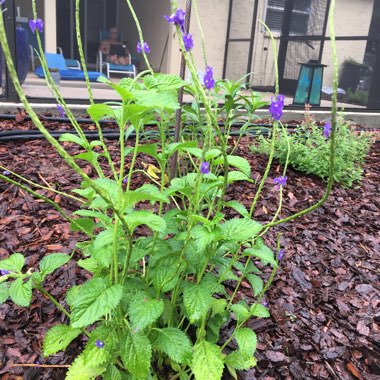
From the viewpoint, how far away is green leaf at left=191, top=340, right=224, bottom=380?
113 centimetres

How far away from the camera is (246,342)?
1.22 meters

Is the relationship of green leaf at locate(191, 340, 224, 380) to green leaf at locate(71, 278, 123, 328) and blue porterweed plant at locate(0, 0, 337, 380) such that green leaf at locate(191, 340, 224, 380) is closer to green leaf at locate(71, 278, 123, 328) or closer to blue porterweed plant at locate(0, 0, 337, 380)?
blue porterweed plant at locate(0, 0, 337, 380)

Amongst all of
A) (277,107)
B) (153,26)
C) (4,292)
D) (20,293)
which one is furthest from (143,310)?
(153,26)

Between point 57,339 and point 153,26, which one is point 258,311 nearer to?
point 57,339

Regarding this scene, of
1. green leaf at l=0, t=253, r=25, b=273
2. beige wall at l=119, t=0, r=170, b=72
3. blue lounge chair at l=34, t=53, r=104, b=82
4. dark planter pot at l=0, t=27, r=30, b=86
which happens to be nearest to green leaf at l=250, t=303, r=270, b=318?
green leaf at l=0, t=253, r=25, b=273

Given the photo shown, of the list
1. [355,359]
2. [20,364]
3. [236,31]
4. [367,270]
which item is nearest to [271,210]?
[367,270]

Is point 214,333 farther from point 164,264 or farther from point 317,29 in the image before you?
point 317,29

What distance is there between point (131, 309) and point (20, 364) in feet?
2.08

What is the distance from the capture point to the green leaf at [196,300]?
105 cm

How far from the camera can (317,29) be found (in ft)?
19.5

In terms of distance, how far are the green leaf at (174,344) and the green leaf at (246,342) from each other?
0.60ft

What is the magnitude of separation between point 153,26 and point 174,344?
9021mm

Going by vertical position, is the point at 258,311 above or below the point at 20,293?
below

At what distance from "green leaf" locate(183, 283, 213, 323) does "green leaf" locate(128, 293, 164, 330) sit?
74 mm
